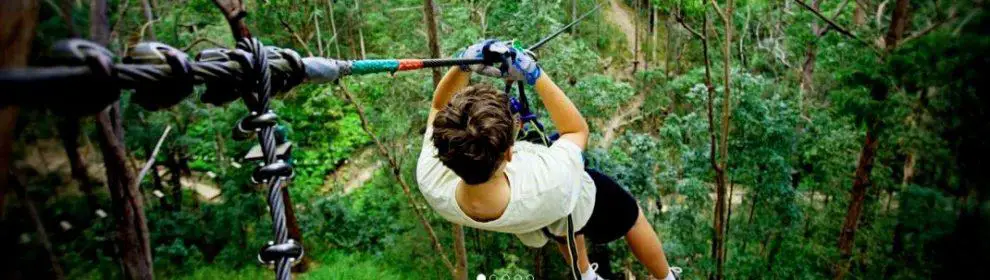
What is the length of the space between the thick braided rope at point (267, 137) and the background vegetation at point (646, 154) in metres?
0.44

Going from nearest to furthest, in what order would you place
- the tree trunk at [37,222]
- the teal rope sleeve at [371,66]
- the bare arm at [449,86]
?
the teal rope sleeve at [371,66] < the bare arm at [449,86] < the tree trunk at [37,222]

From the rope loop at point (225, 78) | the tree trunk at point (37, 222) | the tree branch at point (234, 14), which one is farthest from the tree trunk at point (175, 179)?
the rope loop at point (225, 78)

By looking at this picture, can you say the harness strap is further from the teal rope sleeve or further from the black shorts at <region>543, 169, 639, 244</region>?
the teal rope sleeve

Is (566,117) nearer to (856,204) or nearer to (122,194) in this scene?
(122,194)

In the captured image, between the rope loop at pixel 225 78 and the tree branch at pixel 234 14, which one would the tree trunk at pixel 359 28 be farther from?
the rope loop at pixel 225 78

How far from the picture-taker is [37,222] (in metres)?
3.06

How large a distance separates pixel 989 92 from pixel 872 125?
2.23m

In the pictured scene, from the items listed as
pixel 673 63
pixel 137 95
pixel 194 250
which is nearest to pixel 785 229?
pixel 137 95

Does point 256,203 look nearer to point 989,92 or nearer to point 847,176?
point 847,176

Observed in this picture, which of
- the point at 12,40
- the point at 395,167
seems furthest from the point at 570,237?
the point at 395,167

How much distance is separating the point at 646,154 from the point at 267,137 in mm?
5641

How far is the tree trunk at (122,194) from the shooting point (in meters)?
Result: 5.00

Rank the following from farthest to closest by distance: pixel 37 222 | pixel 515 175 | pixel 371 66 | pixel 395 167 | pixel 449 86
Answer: pixel 395 167, pixel 37 222, pixel 449 86, pixel 515 175, pixel 371 66

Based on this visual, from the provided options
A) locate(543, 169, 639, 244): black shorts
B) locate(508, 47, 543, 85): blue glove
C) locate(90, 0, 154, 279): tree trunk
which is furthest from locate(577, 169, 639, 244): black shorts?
locate(90, 0, 154, 279): tree trunk
